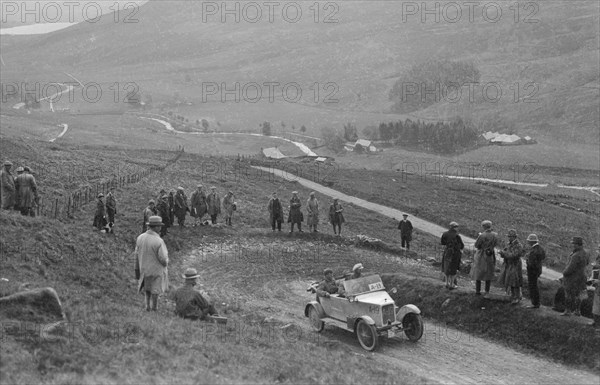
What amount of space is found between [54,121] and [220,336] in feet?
473

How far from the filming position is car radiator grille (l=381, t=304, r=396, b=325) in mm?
18688

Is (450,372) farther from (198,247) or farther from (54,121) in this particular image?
(54,121)

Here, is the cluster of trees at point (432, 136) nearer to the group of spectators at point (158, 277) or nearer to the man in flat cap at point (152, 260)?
the group of spectators at point (158, 277)

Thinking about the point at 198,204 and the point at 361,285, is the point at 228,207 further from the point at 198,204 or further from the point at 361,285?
the point at 361,285

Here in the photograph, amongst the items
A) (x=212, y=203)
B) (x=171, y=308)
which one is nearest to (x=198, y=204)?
(x=212, y=203)

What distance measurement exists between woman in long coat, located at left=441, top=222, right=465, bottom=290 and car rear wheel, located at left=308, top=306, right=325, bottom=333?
518 centimetres

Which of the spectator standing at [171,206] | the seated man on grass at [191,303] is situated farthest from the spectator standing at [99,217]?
the seated man on grass at [191,303]

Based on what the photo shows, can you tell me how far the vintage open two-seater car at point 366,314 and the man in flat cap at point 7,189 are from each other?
1214 cm

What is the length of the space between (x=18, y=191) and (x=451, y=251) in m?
16.2

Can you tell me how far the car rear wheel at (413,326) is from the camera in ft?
62.2

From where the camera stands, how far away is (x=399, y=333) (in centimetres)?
1958

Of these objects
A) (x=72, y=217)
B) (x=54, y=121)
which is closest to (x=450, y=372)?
(x=72, y=217)

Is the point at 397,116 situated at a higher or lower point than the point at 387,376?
higher

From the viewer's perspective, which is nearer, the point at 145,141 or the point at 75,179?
the point at 75,179
